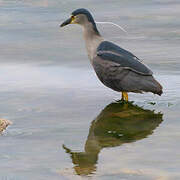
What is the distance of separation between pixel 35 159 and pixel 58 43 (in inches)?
223

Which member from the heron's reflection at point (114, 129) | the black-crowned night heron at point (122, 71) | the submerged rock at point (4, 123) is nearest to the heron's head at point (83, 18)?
→ the black-crowned night heron at point (122, 71)

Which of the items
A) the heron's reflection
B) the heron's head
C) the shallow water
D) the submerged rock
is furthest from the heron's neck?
the submerged rock

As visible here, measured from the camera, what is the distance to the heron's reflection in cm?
703

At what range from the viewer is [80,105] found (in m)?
9.02

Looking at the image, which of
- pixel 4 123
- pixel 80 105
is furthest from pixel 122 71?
pixel 4 123

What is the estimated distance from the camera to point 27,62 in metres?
11.2

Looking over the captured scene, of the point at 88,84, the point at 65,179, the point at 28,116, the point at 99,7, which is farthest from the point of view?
the point at 99,7

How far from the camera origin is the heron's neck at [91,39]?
959cm

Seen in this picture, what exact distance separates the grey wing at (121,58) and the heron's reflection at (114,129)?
0.48 m

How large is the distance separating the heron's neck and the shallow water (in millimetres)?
519

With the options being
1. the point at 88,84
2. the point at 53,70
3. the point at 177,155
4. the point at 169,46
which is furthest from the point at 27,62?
the point at 177,155

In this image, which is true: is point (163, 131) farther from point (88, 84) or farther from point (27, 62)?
point (27, 62)

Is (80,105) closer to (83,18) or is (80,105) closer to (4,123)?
(4,123)

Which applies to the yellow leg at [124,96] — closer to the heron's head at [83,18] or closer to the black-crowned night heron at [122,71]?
the black-crowned night heron at [122,71]
